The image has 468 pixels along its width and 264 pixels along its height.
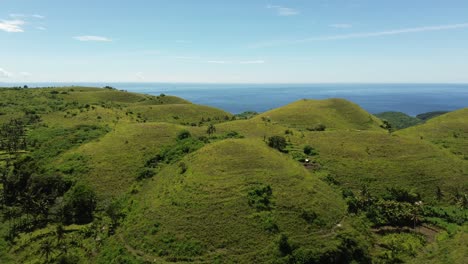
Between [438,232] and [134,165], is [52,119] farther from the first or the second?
[438,232]

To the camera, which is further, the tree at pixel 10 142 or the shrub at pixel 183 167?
the tree at pixel 10 142

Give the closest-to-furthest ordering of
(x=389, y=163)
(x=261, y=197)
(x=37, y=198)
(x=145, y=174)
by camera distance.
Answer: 1. (x=261, y=197)
2. (x=37, y=198)
3. (x=145, y=174)
4. (x=389, y=163)

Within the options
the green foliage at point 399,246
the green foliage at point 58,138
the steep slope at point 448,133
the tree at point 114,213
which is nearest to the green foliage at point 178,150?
the tree at point 114,213

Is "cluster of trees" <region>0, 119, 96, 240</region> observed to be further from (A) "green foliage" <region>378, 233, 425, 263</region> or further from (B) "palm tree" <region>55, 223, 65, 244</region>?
(A) "green foliage" <region>378, 233, 425, 263</region>

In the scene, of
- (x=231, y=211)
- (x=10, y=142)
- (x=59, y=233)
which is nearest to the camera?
(x=59, y=233)

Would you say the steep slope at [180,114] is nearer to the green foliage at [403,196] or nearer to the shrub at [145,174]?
the shrub at [145,174]

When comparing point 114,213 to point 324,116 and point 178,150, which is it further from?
point 324,116

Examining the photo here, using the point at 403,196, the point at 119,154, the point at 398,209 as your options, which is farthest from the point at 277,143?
the point at 119,154
